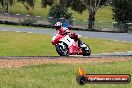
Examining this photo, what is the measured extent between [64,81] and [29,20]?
42.4 meters

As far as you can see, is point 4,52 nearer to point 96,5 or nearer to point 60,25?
point 60,25

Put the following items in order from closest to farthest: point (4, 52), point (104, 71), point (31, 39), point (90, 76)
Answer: point (90, 76)
point (104, 71)
point (4, 52)
point (31, 39)

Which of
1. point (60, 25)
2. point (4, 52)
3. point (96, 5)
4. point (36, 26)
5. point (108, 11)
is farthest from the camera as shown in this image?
point (108, 11)

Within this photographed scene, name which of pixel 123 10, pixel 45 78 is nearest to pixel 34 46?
pixel 45 78

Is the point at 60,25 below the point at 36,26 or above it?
above

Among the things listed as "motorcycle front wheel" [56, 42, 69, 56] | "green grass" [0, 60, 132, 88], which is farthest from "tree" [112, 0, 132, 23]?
"green grass" [0, 60, 132, 88]

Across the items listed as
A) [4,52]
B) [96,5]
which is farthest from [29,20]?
[4,52]

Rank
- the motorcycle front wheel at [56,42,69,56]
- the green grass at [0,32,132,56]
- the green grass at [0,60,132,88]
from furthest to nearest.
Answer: the green grass at [0,32,132,56] < the motorcycle front wheel at [56,42,69,56] < the green grass at [0,60,132,88]

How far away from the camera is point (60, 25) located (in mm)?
15609

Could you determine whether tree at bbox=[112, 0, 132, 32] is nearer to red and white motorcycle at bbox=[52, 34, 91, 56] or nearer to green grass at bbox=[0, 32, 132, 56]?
green grass at bbox=[0, 32, 132, 56]

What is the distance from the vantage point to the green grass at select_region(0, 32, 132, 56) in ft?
92.0

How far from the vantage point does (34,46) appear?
30891 millimetres

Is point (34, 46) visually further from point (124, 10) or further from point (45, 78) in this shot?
point (124, 10)

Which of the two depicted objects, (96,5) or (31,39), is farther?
(96,5)
